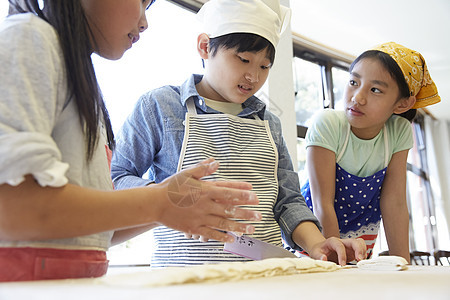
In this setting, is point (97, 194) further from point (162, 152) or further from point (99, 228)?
point (162, 152)

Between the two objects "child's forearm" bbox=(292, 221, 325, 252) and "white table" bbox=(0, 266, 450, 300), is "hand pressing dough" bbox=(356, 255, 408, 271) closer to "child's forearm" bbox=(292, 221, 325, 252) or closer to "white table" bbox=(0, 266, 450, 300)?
"child's forearm" bbox=(292, 221, 325, 252)

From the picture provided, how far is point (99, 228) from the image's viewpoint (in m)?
0.52

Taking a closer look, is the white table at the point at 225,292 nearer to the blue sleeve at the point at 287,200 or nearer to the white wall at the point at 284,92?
the blue sleeve at the point at 287,200

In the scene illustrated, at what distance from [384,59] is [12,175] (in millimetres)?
1308

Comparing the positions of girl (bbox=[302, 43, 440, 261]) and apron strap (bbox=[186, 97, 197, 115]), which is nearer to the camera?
apron strap (bbox=[186, 97, 197, 115])

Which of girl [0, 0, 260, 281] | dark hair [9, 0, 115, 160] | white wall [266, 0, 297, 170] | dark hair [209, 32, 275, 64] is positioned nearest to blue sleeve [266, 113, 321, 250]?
dark hair [209, 32, 275, 64]

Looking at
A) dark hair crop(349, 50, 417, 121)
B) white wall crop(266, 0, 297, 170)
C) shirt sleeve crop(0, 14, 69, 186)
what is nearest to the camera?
shirt sleeve crop(0, 14, 69, 186)

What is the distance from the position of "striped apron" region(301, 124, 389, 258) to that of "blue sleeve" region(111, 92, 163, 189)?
680 mm

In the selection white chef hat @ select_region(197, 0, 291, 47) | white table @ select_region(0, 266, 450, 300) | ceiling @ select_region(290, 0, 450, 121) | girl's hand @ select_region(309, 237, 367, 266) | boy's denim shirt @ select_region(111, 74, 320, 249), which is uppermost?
ceiling @ select_region(290, 0, 450, 121)

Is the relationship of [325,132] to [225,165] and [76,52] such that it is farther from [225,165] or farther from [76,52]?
[76,52]

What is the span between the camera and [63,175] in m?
0.48

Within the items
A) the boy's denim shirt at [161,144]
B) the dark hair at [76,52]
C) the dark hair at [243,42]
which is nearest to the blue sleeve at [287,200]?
the boy's denim shirt at [161,144]

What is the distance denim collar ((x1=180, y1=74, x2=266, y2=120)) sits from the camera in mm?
1126

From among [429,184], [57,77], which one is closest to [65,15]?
[57,77]
